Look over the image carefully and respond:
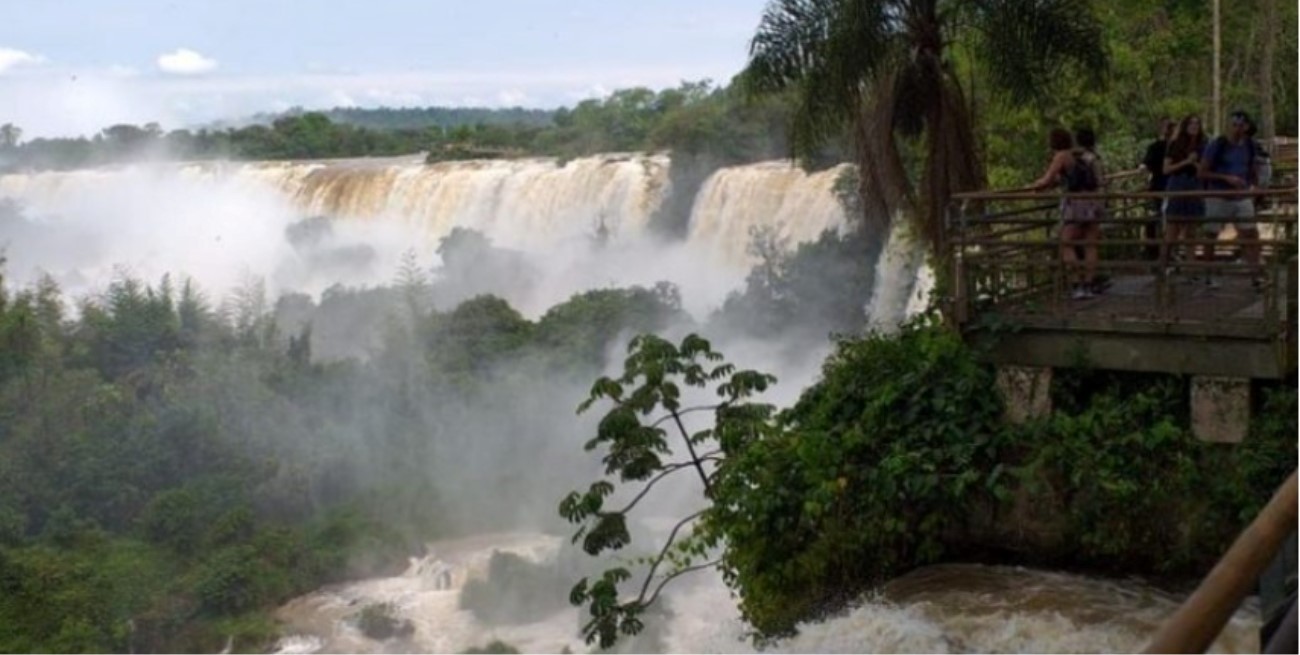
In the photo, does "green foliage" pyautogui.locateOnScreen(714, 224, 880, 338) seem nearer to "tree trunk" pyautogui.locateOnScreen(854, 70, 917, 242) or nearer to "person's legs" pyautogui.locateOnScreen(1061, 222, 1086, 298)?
"tree trunk" pyautogui.locateOnScreen(854, 70, 917, 242)

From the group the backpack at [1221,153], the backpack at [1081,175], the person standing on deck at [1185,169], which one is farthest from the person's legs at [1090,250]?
the backpack at [1221,153]

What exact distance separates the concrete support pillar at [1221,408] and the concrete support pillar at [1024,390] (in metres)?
0.72

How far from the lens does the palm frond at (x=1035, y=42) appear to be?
9.55 metres

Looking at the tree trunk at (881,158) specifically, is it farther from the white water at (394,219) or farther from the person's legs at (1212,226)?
the white water at (394,219)

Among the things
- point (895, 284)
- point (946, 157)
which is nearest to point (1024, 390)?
point (946, 157)

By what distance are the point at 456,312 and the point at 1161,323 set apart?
21060 millimetres

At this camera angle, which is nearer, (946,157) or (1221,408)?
(1221,408)

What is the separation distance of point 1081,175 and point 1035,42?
2.32 meters

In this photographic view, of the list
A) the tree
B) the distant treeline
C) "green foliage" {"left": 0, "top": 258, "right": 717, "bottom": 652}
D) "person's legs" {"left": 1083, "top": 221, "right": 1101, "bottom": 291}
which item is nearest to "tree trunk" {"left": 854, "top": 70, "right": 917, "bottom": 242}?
the tree

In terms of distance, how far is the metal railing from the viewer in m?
6.52

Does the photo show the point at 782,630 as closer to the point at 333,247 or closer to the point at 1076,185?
the point at 1076,185

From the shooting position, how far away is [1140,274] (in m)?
7.73

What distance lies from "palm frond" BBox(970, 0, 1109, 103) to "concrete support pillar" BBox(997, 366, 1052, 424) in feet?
10.5

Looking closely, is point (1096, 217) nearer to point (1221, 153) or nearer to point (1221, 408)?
point (1221, 153)
